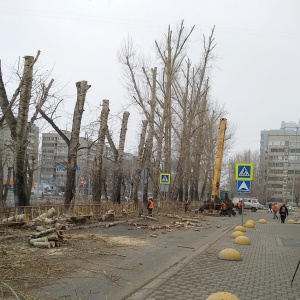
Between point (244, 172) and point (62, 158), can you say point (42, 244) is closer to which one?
point (244, 172)

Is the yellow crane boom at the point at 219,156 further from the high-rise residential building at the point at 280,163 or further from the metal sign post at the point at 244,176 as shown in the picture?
the high-rise residential building at the point at 280,163

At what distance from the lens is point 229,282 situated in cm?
755

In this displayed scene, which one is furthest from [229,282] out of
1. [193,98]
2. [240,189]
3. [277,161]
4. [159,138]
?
[277,161]

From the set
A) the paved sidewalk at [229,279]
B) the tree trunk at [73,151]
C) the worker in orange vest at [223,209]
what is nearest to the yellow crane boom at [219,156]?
the worker in orange vest at [223,209]

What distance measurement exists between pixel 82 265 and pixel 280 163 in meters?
118

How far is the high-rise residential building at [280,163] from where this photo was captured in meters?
112

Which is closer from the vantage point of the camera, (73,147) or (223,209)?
(73,147)

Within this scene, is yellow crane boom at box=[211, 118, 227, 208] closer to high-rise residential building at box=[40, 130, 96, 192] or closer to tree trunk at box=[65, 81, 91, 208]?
high-rise residential building at box=[40, 130, 96, 192]

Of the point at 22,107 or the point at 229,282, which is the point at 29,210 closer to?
the point at 22,107

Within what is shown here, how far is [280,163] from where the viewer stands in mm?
120062

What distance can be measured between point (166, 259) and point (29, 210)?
6.82m

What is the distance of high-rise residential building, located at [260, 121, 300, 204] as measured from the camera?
11231 cm

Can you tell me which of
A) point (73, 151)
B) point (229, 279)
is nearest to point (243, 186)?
point (73, 151)

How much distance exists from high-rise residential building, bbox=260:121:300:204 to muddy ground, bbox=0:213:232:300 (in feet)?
332
